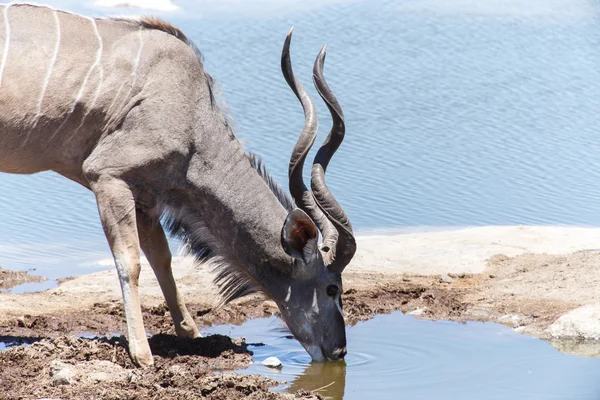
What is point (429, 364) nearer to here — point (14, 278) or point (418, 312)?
point (418, 312)

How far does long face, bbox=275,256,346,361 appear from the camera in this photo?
657 cm

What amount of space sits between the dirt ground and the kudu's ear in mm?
738

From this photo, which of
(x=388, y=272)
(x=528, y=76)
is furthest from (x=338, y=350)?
(x=528, y=76)

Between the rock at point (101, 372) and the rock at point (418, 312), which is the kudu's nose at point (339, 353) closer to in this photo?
the rock at point (418, 312)

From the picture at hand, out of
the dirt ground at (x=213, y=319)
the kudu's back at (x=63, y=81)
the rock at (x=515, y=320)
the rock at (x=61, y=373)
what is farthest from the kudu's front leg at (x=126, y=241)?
the rock at (x=515, y=320)

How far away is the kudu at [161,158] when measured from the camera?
614cm

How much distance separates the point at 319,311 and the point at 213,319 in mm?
1326

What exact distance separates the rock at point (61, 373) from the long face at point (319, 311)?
5.05ft

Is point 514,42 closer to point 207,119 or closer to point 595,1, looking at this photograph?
point 595,1

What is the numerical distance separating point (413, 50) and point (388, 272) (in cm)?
1113

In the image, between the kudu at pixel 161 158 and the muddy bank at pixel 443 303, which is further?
the muddy bank at pixel 443 303

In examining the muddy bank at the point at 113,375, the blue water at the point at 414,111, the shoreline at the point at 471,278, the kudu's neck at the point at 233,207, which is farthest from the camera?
the blue water at the point at 414,111

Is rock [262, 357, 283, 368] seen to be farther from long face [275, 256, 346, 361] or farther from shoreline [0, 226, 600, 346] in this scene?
shoreline [0, 226, 600, 346]

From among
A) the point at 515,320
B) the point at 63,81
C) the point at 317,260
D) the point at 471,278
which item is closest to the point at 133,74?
the point at 63,81
